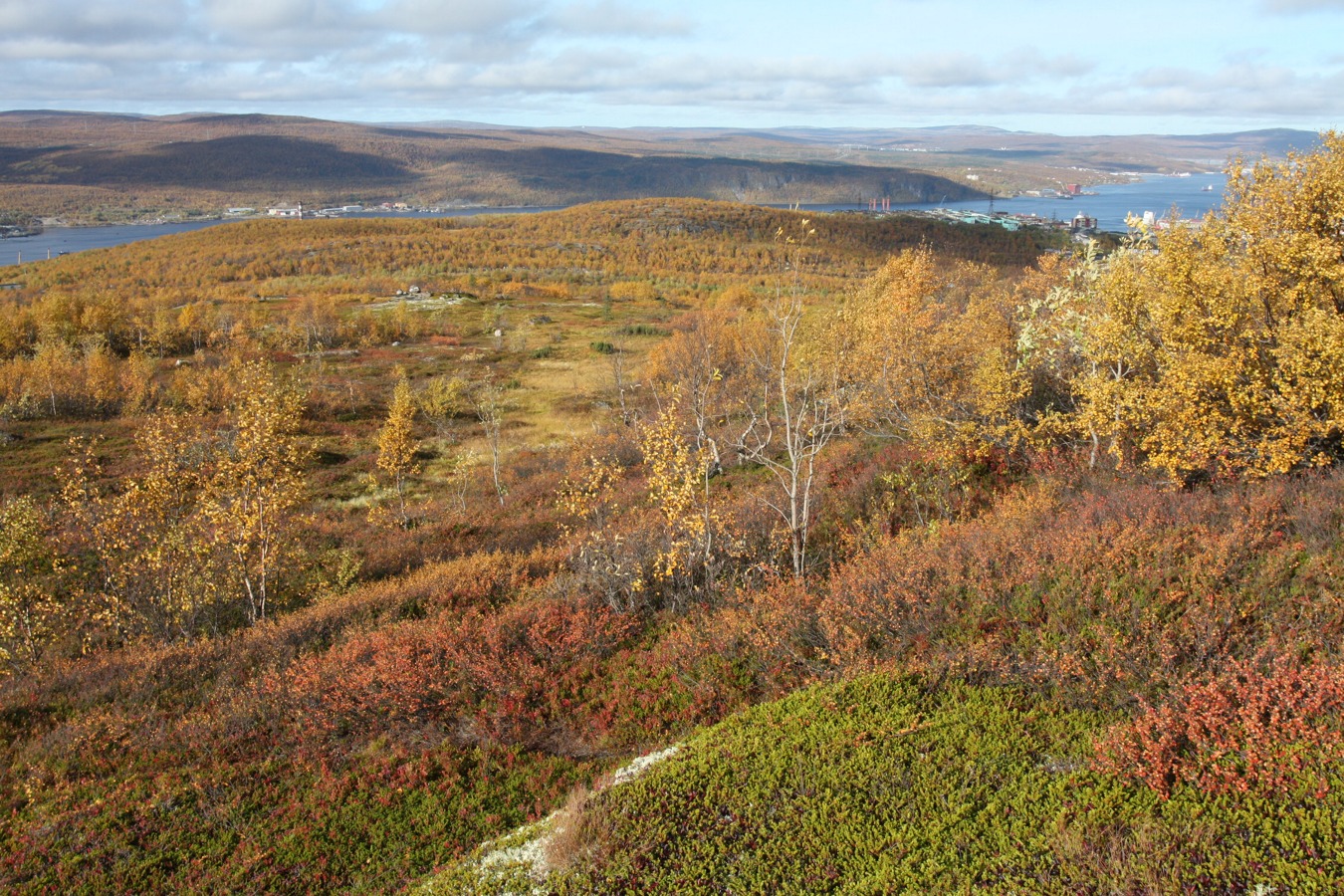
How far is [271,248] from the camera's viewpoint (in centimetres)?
10781

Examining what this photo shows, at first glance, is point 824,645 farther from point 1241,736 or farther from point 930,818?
point 1241,736

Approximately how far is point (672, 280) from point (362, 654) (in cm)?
8802

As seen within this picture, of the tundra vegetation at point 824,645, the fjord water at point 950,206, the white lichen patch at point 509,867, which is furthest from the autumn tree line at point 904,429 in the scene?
the fjord water at point 950,206

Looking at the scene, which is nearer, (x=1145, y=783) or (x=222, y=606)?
(x=1145, y=783)

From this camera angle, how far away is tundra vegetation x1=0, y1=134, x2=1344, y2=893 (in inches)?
242

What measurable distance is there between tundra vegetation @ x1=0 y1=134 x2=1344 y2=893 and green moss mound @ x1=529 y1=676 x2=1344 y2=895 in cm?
3

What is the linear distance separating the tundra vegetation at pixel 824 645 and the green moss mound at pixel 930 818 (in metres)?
0.03

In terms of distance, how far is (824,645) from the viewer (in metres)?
10.1

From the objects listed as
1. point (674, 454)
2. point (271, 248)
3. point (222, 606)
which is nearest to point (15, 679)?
point (222, 606)

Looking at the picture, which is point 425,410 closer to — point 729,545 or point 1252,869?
point 729,545

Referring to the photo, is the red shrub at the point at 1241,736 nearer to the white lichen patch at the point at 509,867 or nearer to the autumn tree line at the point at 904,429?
the white lichen patch at the point at 509,867

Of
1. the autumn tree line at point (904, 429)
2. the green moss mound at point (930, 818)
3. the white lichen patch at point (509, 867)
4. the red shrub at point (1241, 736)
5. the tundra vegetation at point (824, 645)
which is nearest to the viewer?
the green moss mound at point (930, 818)

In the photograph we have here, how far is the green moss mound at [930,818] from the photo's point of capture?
5211mm

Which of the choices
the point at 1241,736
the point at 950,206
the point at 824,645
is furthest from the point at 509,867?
the point at 950,206
